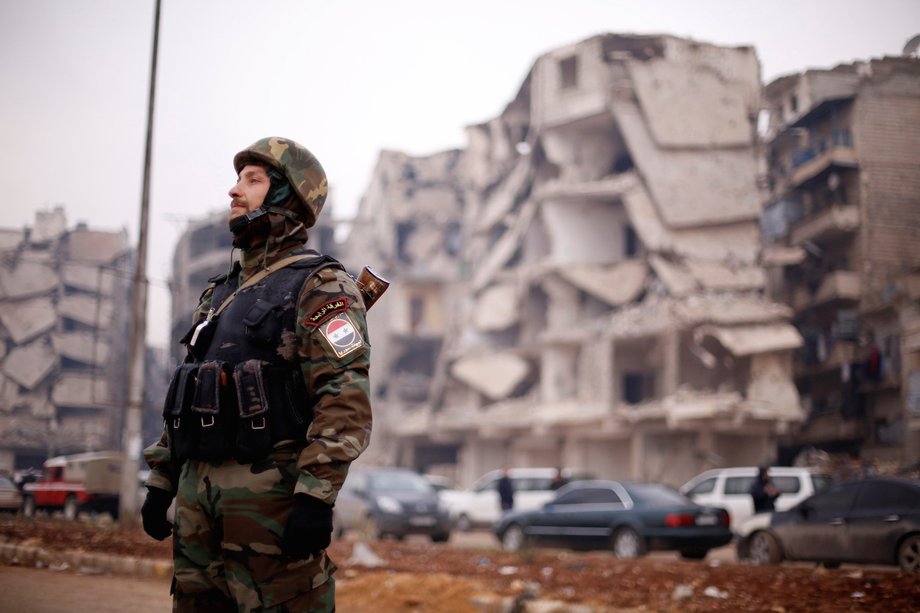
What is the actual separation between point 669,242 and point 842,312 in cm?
759

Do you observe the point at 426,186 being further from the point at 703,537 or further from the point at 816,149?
the point at 703,537

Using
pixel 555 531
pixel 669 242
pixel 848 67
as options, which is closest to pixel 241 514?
pixel 555 531

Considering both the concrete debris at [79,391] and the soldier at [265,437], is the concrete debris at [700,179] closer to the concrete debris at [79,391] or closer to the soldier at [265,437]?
the concrete debris at [79,391]

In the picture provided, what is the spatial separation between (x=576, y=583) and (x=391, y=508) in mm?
10039

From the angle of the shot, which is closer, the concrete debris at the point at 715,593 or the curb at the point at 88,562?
the concrete debris at the point at 715,593

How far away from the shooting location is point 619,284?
139ft

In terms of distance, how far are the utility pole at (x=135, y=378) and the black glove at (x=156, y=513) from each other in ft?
40.9

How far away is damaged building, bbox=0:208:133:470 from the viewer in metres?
11.4

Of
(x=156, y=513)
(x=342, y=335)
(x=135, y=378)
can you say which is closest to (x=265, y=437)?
(x=342, y=335)

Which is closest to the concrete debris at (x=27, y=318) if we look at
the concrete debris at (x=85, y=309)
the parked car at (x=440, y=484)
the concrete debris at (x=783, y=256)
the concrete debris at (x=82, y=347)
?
the concrete debris at (x=82, y=347)

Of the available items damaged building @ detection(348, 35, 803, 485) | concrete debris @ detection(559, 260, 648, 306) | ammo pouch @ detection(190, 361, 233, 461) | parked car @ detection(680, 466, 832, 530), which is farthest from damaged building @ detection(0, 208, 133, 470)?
concrete debris @ detection(559, 260, 648, 306)

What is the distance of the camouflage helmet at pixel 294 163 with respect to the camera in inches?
147

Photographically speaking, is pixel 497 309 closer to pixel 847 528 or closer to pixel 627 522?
pixel 627 522

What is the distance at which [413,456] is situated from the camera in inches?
2133
